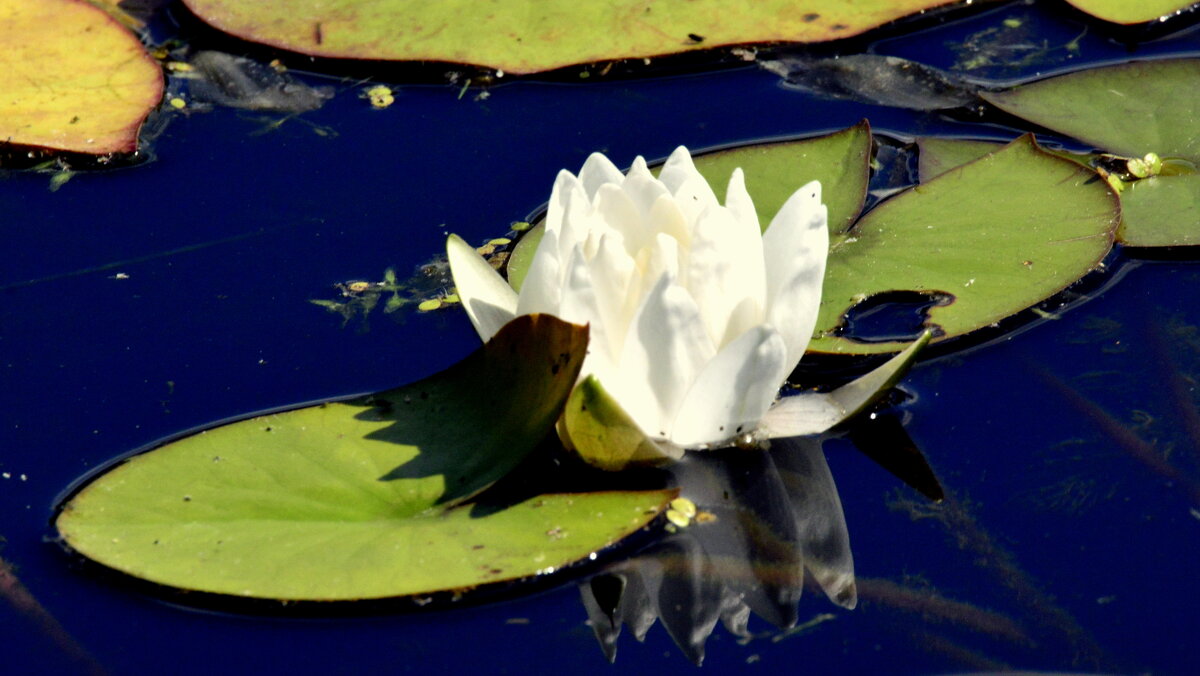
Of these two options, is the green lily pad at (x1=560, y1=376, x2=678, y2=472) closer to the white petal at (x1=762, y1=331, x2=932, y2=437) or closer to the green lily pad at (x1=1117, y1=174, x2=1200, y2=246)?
the white petal at (x1=762, y1=331, x2=932, y2=437)

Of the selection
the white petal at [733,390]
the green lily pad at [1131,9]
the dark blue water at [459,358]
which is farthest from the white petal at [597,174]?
the green lily pad at [1131,9]

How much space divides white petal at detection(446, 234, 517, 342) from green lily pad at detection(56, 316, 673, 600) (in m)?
0.09

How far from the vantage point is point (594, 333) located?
81.0 inches

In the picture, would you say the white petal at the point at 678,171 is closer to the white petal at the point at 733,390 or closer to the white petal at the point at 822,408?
the white petal at the point at 733,390

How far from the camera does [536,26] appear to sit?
372cm

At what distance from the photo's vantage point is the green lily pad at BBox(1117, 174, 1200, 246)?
284 cm

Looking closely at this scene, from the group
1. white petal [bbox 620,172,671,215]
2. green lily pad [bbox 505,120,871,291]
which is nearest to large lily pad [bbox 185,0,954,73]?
green lily pad [bbox 505,120,871,291]

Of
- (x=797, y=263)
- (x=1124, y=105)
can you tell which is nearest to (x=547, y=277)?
(x=797, y=263)

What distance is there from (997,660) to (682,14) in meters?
2.53

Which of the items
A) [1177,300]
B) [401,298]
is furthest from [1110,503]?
[401,298]

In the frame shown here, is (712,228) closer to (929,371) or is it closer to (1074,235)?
(929,371)

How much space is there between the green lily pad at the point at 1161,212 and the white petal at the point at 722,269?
1.29 metres

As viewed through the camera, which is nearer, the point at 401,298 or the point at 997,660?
the point at 997,660

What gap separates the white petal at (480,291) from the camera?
2.32m
